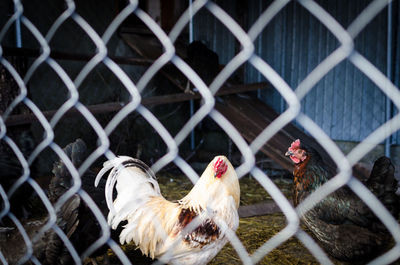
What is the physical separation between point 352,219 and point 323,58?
11.3ft

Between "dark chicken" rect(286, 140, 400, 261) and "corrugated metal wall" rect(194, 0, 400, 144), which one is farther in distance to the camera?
"corrugated metal wall" rect(194, 0, 400, 144)

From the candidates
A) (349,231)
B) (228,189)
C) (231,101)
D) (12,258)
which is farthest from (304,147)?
(231,101)

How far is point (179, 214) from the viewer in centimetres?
189

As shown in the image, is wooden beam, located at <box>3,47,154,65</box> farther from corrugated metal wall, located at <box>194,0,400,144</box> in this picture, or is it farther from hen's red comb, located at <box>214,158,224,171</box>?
corrugated metal wall, located at <box>194,0,400,144</box>

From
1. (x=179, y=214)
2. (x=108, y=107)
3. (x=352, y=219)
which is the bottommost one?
(x=352, y=219)

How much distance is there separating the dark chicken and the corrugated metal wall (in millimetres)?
2741

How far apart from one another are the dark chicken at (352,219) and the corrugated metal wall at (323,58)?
2741mm

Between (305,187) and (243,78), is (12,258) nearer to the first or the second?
(305,187)

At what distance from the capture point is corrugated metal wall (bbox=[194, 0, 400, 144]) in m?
4.82

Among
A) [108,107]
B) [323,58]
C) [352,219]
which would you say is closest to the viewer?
[352,219]

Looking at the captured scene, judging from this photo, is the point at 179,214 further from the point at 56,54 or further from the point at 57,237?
the point at 56,54

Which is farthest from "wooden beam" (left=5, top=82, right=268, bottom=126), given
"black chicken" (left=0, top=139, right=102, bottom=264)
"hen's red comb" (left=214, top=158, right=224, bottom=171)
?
"hen's red comb" (left=214, top=158, right=224, bottom=171)

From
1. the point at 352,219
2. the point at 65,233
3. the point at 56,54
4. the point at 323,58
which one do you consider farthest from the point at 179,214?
the point at 323,58

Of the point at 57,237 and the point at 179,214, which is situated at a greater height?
the point at 179,214
